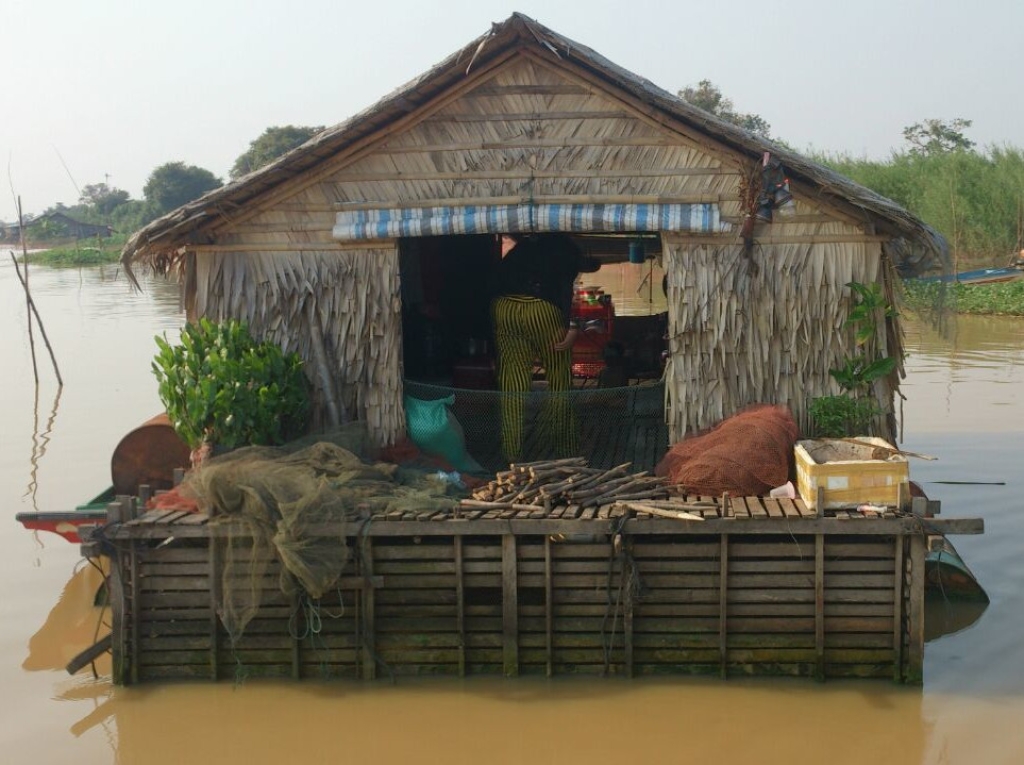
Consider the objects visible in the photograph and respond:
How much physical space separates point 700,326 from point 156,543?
3.94 meters

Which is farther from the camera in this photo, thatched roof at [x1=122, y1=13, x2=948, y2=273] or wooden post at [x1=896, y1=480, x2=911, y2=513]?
thatched roof at [x1=122, y1=13, x2=948, y2=273]

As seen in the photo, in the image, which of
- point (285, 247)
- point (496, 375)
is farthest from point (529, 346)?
point (285, 247)

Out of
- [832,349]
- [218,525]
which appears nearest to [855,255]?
[832,349]

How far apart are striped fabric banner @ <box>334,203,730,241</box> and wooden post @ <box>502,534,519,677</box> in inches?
95.1

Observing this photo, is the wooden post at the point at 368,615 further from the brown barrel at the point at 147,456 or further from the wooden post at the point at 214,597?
the brown barrel at the point at 147,456

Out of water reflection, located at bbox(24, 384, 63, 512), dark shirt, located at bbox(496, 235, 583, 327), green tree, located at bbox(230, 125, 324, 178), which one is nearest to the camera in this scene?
dark shirt, located at bbox(496, 235, 583, 327)

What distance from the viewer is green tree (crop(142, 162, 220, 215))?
2233 inches

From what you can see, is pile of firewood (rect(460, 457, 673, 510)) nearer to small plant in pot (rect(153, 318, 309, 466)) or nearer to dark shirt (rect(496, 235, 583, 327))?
small plant in pot (rect(153, 318, 309, 466))

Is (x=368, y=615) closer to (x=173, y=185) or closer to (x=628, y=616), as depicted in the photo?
(x=628, y=616)

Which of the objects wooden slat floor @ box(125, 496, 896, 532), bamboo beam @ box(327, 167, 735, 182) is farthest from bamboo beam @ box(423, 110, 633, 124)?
wooden slat floor @ box(125, 496, 896, 532)

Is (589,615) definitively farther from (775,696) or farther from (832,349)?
(832,349)

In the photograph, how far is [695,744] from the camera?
6293mm

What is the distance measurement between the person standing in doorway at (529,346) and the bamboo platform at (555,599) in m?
2.15

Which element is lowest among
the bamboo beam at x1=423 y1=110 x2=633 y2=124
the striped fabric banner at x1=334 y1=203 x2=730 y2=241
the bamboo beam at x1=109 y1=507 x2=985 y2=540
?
the bamboo beam at x1=109 y1=507 x2=985 y2=540
